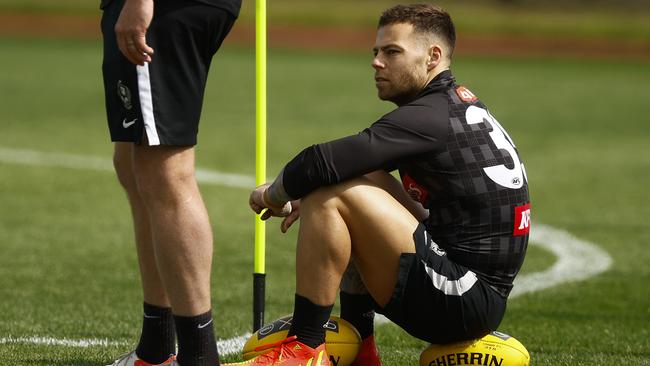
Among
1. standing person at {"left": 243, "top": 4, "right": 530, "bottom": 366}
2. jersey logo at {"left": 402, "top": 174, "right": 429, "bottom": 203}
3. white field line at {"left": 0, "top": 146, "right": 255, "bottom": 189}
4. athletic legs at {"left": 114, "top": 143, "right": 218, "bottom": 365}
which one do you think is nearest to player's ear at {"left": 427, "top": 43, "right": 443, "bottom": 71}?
standing person at {"left": 243, "top": 4, "right": 530, "bottom": 366}

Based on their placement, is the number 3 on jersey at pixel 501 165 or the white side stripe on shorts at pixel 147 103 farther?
the number 3 on jersey at pixel 501 165

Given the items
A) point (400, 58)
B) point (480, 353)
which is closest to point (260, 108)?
point (400, 58)

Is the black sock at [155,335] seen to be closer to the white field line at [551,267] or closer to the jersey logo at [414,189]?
the white field line at [551,267]

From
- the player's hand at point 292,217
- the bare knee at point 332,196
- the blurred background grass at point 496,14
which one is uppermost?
the bare knee at point 332,196

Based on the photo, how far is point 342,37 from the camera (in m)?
31.6

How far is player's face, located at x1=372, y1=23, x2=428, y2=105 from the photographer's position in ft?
12.6

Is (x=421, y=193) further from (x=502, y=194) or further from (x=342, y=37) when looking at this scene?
(x=342, y=37)

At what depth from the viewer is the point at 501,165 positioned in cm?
379

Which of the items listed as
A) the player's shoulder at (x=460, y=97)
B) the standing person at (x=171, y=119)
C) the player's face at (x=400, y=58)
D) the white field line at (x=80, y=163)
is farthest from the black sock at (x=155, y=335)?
the white field line at (x=80, y=163)

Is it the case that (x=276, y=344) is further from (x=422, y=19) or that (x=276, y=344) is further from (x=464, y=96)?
(x=422, y=19)

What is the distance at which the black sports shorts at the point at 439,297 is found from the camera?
3.66 meters

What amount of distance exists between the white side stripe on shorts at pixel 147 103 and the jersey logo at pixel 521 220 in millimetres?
1262

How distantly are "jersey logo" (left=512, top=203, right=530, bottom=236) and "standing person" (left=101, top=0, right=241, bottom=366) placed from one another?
1.05 metres

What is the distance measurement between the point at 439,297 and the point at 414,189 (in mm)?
416
